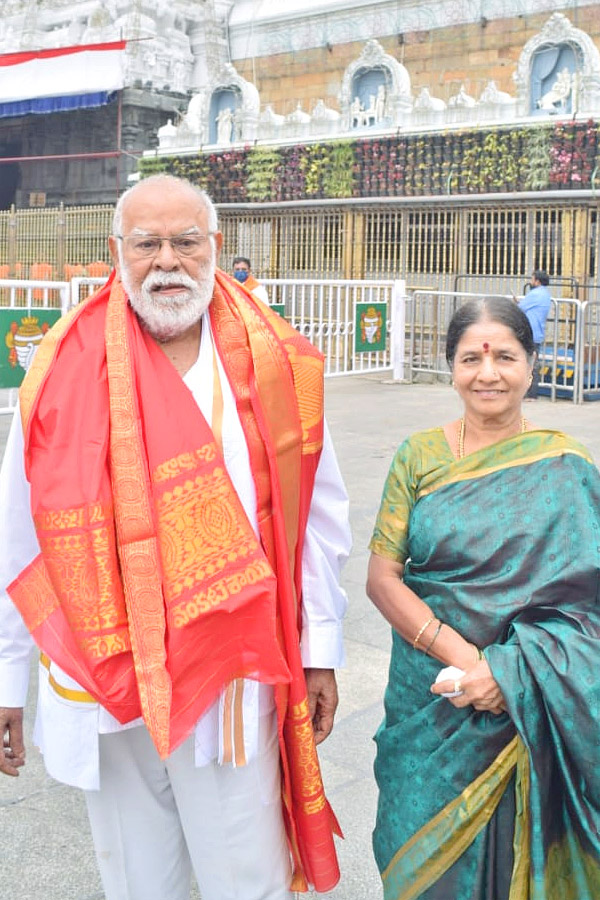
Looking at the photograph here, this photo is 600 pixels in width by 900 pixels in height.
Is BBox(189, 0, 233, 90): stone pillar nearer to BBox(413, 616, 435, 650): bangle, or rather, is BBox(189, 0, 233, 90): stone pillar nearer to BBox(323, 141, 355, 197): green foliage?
BBox(323, 141, 355, 197): green foliage

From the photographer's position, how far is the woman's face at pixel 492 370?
7.16ft

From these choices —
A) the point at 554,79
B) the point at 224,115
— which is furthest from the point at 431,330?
the point at 224,115

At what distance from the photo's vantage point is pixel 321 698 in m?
2.26

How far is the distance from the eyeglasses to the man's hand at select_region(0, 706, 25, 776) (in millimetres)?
969

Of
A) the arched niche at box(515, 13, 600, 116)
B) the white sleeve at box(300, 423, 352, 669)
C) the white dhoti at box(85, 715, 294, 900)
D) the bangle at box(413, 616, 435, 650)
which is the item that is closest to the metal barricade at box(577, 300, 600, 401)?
the arched niche at box(515, 13, 600, 116)

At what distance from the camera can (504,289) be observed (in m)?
13.3

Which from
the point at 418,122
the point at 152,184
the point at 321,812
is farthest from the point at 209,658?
the point at 418,122

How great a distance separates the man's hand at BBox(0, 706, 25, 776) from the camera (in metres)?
2.12

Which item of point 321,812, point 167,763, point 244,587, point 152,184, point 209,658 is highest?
point 152,184

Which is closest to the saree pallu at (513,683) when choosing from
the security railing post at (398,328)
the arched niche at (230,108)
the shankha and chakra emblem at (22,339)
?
the shankha and chakra emblem at (22,339)

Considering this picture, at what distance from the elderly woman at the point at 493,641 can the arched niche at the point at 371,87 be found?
1369 cm

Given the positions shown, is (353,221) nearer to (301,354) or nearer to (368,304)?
(368,304)

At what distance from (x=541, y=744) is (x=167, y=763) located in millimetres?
734

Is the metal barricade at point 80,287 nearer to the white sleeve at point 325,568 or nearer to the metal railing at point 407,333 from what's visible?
the metal railing at point 407,333
